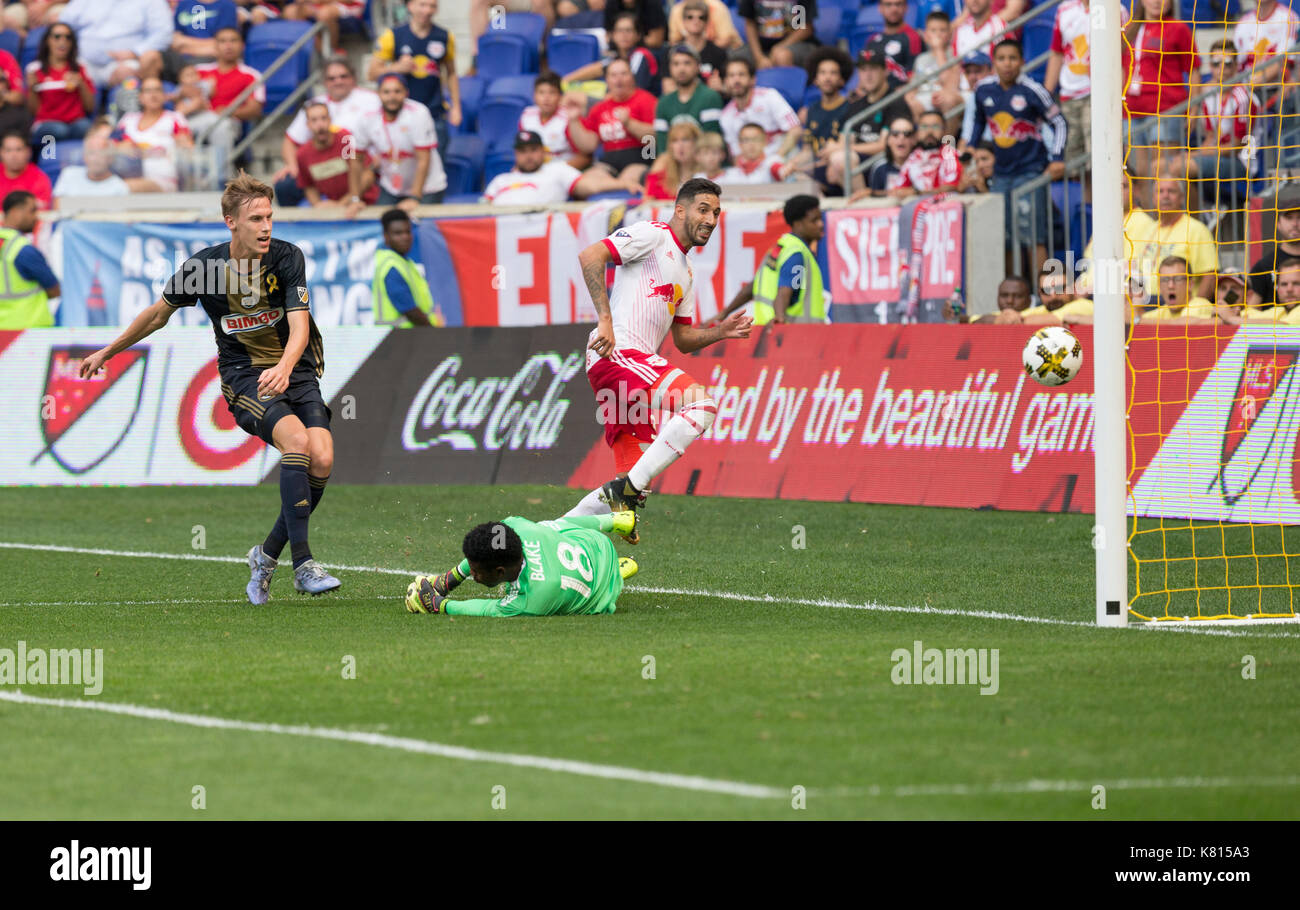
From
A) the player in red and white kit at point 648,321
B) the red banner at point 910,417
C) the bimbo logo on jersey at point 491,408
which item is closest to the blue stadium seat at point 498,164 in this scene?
the bimbo logo on jersey at point 491,408

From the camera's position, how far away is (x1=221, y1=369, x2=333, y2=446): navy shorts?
1074 cm

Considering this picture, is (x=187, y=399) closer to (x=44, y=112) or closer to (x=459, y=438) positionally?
(x=459, y=438)

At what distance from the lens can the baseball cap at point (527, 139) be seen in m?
21.8

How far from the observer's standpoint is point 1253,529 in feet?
43.6

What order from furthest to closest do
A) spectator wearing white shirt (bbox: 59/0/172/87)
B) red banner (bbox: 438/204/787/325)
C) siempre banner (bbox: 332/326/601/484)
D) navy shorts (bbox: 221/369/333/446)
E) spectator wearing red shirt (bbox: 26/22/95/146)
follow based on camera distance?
1. spectator wearing white shirt (bbox: 59/0/172/87)
2. spectator wearing red shirt (bbox: 26/22/95/146)
3. red banner (bbox: 438/204/787/325)
4. siempre banner (bbox: 332/326/601/484)
5. navy shorts (bbox: 221/369/333/446)

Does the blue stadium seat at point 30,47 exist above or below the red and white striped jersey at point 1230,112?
above

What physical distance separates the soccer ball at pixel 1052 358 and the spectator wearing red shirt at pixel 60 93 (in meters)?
17.0

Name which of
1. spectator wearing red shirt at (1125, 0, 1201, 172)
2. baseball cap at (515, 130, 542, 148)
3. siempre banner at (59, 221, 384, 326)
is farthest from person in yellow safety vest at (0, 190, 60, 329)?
spectator wearing red shirt at (1125, 0, 1201, 172)

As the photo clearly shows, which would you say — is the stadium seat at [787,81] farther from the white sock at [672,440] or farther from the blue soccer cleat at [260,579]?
the blue soccer cleat at [260,579]

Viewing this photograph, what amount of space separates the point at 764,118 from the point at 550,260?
277 cm

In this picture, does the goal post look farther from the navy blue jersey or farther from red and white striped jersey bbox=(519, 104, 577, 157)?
red and white striped jersey bbox=(519, 104, 577, 157)

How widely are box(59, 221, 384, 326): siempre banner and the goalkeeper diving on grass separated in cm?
1212

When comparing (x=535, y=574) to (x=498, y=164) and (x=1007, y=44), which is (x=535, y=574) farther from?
(x=498, y=164)
